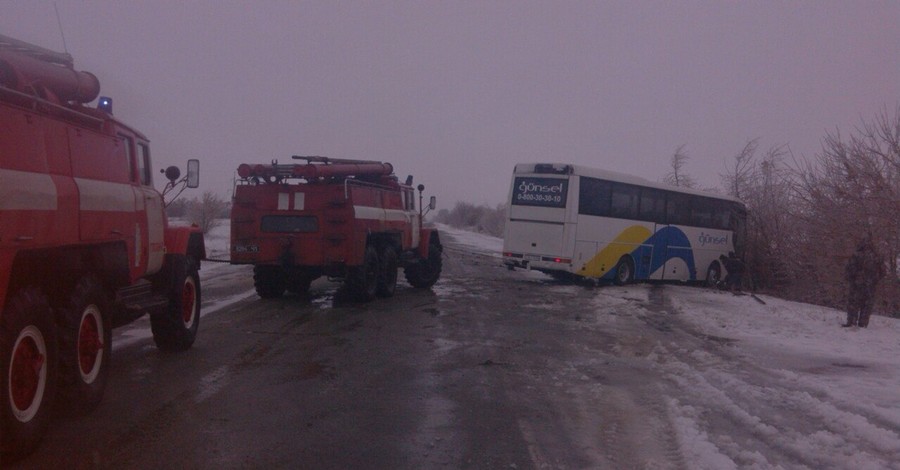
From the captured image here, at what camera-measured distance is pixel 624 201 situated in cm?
2138

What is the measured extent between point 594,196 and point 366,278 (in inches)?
323

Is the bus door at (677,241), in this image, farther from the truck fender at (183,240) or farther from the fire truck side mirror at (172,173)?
the fire truck side mirror at (172,173)

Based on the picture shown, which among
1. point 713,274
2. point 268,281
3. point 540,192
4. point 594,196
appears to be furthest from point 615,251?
point 268,281

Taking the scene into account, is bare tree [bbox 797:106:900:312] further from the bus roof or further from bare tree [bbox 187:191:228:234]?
bare tree [bbox 187:191:228:234]

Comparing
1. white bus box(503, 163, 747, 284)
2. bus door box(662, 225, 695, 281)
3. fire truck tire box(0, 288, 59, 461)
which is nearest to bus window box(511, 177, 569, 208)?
white bus box(503, 163, 747, 284)

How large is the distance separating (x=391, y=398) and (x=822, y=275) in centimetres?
1471

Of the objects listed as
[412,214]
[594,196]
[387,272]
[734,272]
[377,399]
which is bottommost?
[377,399]

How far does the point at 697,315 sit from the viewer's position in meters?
14.8

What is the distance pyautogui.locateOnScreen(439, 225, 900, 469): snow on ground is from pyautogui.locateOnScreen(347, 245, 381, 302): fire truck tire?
14.7 ft

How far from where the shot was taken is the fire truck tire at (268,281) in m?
14.9

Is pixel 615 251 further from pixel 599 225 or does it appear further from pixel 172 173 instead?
pixel 172 173

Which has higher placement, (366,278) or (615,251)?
(615,251)

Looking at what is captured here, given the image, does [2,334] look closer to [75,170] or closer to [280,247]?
[75,170]

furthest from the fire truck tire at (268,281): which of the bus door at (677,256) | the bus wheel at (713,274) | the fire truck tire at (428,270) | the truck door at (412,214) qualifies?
the bus wheel at (713,274)
